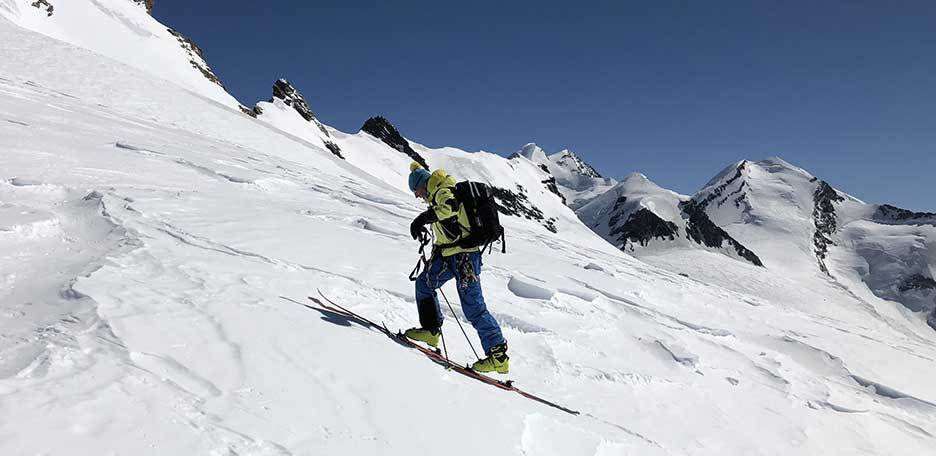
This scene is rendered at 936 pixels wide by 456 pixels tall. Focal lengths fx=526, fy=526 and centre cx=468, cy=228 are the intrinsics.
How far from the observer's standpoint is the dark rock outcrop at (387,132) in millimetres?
92938

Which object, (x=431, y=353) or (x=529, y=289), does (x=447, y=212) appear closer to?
(x=431, y=353)

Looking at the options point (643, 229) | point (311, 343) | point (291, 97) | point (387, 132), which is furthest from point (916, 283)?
point (311, 343)

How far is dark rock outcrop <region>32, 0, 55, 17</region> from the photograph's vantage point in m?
44.4

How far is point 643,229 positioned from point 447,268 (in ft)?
547

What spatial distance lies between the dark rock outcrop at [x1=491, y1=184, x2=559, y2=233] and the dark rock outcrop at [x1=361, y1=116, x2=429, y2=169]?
57.8ft

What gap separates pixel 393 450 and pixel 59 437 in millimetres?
1699

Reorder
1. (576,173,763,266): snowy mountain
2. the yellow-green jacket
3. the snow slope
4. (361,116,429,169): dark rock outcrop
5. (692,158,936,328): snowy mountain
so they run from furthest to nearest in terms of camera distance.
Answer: (576,173,763,266): snowy mountain → (692,158,936,328): snowy mountain → (361,116,429,169): dark rock outcrop → the snow slope → the yellow-green jacket

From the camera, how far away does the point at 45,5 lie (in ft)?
149

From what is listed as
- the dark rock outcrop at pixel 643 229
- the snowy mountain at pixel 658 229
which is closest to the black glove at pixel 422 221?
the snowy mountain at pixel 658 229

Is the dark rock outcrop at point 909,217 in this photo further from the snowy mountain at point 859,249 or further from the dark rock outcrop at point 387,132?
the dark rock outcrop at point 387,132

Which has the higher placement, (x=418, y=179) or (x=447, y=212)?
(x=418, y=179)

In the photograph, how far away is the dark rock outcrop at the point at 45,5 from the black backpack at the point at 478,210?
55.4 meters

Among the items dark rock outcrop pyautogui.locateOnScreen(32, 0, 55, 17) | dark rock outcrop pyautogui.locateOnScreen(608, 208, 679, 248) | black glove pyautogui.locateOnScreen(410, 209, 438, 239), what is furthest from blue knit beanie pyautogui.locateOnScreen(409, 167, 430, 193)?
dark rock outcrop pyautogui.locateOnScreen(608, 208, 679, 248)

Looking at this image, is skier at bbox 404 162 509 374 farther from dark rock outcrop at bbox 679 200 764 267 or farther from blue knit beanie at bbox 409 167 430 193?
dark rock outcrop at bbox 679 200 764 267
